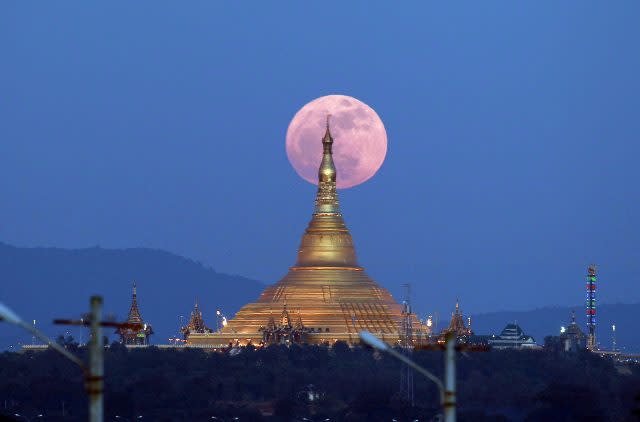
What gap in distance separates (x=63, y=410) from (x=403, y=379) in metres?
20.0

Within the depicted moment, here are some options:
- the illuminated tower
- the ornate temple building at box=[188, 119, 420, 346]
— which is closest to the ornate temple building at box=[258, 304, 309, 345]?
the ornate temple building at box=[188, 119, 420, 346]

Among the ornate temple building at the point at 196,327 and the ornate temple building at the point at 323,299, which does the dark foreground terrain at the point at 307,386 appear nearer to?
the ornate temple building at the point at 323,299

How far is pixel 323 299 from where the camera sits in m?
142

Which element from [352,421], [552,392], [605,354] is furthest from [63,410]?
[605,354]

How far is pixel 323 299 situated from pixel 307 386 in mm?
16976

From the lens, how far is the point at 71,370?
440 feet

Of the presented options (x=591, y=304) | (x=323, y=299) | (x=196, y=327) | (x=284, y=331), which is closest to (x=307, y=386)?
(x=284, y=331)

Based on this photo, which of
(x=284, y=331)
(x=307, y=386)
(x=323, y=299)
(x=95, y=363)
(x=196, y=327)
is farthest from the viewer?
(x=196, y=327)

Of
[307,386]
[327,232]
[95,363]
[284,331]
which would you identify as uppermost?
[327,232]

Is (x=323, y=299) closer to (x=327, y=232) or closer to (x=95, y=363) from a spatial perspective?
(x=327, y=232)

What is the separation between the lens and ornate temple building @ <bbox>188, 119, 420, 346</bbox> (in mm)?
140625

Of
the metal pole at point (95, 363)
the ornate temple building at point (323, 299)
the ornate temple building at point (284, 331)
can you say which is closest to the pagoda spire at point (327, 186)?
the ornate temple building at point (323, 299)

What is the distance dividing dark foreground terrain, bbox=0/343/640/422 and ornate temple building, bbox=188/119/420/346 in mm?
2317

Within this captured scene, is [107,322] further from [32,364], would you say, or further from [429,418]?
[32,364]
